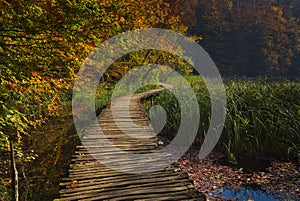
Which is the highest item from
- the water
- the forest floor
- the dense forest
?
the dense forest

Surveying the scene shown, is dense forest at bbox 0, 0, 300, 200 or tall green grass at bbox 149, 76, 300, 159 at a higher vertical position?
dense forest at bbox 0, 0, 300, 200

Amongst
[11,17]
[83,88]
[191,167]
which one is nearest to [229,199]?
[191,167]

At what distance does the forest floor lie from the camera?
4.30m

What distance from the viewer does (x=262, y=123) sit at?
5.59 m

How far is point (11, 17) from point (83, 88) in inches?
266

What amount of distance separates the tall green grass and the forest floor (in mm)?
367

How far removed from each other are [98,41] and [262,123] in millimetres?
3615

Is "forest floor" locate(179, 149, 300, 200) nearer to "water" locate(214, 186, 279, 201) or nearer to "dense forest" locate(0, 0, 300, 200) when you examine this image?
"water" locate(214, 186, 279, 201)

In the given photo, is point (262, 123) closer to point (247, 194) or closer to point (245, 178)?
point (245, 178)

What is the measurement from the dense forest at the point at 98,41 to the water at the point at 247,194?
3.22 m

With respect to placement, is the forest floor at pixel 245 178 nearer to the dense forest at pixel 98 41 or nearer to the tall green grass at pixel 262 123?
the tall green grass at pixel 262 123

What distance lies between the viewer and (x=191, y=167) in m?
5.59

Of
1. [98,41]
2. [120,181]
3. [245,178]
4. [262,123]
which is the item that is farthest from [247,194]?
[98,41]

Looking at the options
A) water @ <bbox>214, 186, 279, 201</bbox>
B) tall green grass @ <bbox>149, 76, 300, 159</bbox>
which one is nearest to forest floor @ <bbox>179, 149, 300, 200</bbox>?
water @ <bbox>214, 186, 279, 201</bbox>
